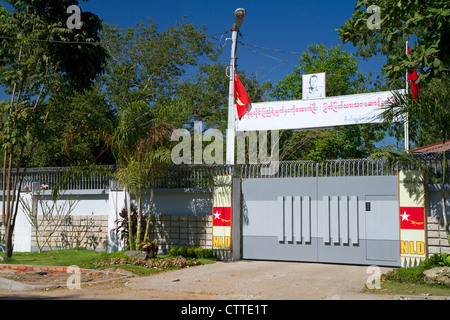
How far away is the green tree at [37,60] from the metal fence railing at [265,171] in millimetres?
1906

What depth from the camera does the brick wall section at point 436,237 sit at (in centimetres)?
1153

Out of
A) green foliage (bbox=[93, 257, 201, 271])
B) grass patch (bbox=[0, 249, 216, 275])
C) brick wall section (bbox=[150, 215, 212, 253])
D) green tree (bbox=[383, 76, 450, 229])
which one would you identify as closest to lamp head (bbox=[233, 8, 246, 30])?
green tree (bbox=[383, 76, 450, 229])

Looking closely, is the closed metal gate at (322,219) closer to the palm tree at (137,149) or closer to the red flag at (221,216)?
the red flag at (221,216)

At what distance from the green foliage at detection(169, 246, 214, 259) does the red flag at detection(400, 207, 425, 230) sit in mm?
5055

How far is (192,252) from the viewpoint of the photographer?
13.9 m

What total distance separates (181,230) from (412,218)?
6318 millimetres

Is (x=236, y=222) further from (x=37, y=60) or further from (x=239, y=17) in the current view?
(x=37, y=60)

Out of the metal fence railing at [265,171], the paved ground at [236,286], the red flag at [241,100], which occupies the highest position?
the red flag at [241,100]

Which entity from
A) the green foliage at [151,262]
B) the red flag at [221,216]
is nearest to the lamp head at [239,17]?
the red flag at [221,216]

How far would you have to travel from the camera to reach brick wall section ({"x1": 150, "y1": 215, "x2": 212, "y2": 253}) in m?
14.4

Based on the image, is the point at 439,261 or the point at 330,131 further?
the point at 330,131

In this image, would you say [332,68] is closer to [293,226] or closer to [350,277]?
[293,226]

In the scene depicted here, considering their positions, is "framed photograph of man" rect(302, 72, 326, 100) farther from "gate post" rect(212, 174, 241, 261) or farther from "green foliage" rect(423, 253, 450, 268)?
"green foliage" rect(423, 253, 450, 268)

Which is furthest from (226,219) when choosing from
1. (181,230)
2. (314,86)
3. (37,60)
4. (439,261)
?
(37,60)
